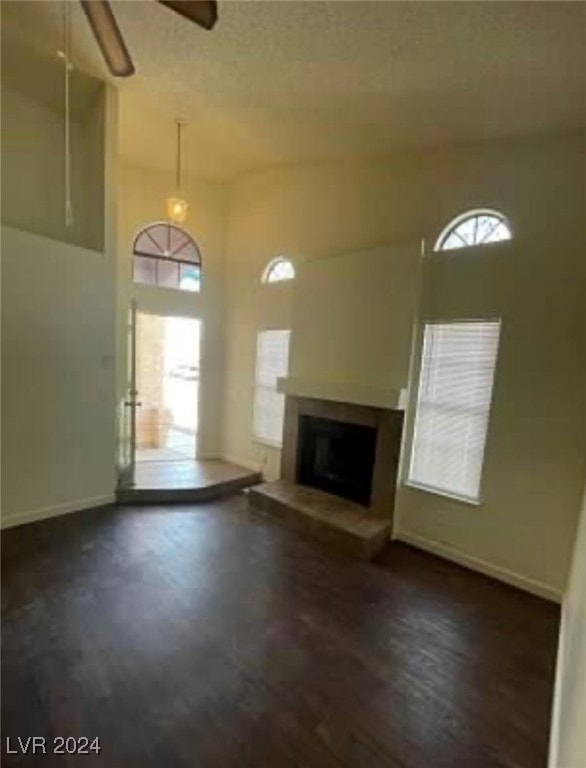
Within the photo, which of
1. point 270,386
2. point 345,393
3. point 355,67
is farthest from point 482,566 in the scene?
point 355,67

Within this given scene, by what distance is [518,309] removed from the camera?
3363 millimetres

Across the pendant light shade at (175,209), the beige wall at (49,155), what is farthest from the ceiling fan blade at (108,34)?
the beige wall at (49,155)

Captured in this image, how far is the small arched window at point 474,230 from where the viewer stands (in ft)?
11.7

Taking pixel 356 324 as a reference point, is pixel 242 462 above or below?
below

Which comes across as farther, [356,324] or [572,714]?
[356,324]

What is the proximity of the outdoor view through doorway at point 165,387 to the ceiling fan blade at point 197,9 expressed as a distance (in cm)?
495

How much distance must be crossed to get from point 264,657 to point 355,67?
3758 mm

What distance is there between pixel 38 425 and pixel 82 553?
4.32ft

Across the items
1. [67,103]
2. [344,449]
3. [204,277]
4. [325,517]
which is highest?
[67,103]

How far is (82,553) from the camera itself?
3471mm

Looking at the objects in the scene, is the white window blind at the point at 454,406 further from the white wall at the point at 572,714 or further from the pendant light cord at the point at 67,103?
the pendant light cord at the point at 67,103

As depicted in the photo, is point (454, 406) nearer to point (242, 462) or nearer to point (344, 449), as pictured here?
point (344, 449)

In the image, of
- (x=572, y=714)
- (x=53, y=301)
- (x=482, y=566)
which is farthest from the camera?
(x=53, y=301)

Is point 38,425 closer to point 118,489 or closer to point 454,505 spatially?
point 118,489
